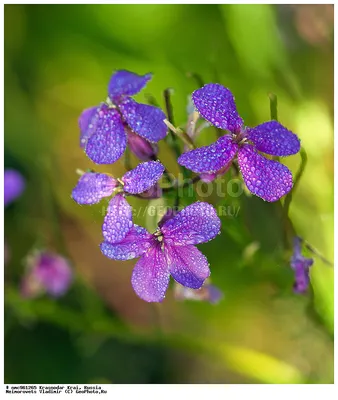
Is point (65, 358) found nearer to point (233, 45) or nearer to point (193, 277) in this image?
point (193, 277)

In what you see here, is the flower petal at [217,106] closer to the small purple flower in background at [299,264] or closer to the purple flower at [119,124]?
the purple flower at [119,124]

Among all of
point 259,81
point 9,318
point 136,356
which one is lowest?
point 136,356

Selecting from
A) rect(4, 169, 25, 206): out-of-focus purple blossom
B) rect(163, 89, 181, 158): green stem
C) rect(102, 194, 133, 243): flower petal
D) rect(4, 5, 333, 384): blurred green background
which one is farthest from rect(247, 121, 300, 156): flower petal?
rect(4, 169, 25, 206): out-of-focus purple blossom

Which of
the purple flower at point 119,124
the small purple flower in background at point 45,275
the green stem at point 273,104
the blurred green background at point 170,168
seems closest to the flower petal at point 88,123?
the purple flower at point 119,124

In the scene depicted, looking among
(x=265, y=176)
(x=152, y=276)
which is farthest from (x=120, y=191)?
(x=265, y=176)

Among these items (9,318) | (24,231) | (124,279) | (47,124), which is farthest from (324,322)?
(47,124)

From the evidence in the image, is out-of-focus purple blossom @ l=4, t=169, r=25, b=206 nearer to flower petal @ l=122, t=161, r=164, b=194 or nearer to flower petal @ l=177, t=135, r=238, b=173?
flower petal @ l=122, t=161, r=164, b=194
